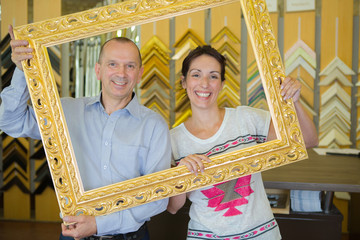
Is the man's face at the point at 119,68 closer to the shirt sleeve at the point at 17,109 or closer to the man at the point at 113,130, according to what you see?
the man at the point at 113,130

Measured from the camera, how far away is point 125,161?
138cm

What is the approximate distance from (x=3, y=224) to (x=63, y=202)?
3588 mm

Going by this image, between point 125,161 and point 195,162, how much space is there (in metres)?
0.28

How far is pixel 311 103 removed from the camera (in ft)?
11.5

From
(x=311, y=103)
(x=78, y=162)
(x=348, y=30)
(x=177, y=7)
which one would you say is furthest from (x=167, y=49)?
(x=348, y=30)

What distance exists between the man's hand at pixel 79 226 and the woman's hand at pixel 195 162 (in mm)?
422

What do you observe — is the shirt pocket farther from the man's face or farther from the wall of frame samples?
the wall of frame samples

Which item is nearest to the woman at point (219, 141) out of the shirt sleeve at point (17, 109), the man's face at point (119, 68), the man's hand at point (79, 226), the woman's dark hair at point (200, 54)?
the woman's dark hair at point (200, 54)

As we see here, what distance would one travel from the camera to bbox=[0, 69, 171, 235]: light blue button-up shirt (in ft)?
4.50

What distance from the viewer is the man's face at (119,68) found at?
1.40 m

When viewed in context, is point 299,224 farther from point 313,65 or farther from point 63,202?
point 313,65

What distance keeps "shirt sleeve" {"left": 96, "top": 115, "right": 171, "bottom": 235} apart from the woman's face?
0.20 m

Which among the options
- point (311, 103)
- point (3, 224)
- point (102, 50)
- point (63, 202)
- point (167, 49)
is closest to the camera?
point (63, 202)

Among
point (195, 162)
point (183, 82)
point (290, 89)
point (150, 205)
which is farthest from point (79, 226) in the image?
point (290, 89)
